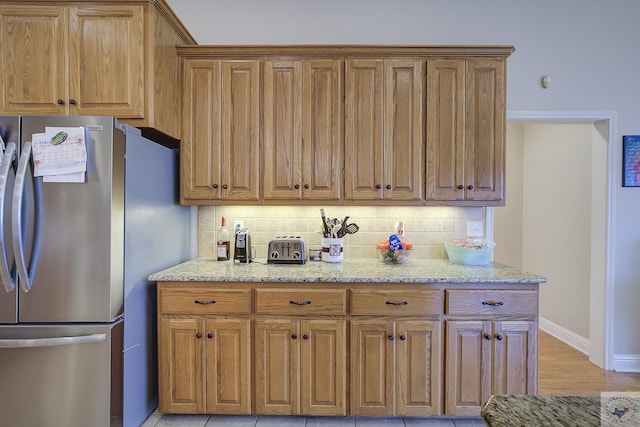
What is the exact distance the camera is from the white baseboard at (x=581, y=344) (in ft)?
8.80

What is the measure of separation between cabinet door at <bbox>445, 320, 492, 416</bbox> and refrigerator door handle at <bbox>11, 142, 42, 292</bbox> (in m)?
2.29

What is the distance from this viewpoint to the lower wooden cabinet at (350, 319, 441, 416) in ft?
6.31

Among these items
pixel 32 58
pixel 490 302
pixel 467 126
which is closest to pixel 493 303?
pixel 490 302

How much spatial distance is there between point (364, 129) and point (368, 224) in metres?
0.77

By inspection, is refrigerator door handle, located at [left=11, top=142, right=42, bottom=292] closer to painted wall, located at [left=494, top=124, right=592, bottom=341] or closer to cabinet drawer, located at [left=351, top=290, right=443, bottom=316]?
cabinet drawer, located at [left=351, top=290, right=443, bottom=316]

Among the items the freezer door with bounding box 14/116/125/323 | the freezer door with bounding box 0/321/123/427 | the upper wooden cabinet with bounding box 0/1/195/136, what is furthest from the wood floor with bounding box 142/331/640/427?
the upper wooden cabinet with bounding box 0/1/195/136

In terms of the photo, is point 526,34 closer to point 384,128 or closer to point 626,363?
point 384,128

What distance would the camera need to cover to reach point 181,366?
1946 millimetres

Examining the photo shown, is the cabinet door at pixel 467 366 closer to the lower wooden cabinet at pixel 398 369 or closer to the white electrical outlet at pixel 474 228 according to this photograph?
the lower wooden cabinet at pixel 398 369

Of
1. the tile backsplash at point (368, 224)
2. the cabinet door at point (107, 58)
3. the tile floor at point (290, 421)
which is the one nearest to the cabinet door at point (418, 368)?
the tile floor at point (290, 421)

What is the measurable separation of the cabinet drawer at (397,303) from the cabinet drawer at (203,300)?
680 millimetres

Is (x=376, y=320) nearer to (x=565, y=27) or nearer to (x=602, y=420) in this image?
(x=602, y=420)

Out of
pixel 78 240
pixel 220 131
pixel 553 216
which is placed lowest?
pixel 78 240

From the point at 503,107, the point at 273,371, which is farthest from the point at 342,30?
the point at 273,371
